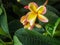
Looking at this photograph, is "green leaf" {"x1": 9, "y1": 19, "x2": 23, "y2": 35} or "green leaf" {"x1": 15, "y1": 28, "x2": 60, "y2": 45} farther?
"green leaf" {"x1": 9, "y1": 19, "x2": 23, "y2": 35}

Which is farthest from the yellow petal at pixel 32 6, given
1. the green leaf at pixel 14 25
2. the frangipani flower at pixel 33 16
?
the green leaf at pixel 14 25

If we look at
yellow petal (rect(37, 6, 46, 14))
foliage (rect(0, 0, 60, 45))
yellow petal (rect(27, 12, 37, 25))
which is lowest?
foliage (rect(0, 0, 60, 45))

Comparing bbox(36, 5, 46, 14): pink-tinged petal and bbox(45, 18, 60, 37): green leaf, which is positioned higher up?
bbox(36, 5, 46, 14): pink-tinged petal

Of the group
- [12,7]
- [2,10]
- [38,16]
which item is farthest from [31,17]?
[12,7]

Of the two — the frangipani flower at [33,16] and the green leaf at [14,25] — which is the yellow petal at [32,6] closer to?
the frangipani flower at [33,16]

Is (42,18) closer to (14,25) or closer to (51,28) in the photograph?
(51,28)

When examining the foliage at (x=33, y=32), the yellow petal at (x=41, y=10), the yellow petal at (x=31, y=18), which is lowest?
the foliage at (x=33, y=32)

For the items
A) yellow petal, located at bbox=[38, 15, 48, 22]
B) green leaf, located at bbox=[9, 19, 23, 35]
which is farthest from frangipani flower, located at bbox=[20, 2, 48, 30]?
green leaf, located at bbox=[9, 19, 23, 35]

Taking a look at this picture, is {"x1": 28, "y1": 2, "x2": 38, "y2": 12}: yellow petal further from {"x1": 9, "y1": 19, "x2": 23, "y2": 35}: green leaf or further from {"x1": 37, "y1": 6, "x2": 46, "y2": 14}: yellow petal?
{"x1": 9, "y1": 19, "x2": 23, "y2": 35}: green leaf

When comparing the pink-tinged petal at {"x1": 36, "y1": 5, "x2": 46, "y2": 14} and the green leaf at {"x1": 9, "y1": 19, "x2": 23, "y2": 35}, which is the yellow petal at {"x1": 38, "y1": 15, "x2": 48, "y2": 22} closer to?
the pink-tinged petal at {"x1": 36, "y1": 5, "x2": 46, "y2": 14}

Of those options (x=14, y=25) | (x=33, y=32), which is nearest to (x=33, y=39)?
(x=33, y=32)

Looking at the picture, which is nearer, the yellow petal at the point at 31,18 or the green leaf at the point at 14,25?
the yellow petal at the point at 31,18
